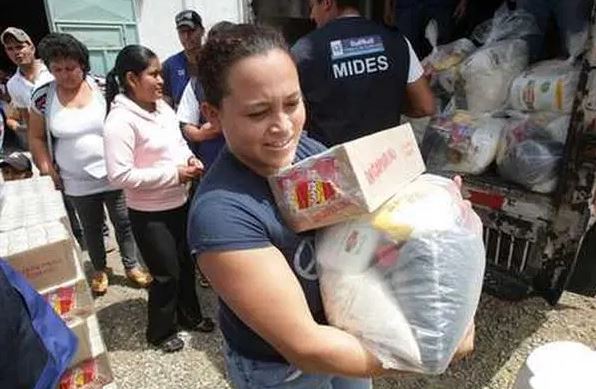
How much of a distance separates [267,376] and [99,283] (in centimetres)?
225

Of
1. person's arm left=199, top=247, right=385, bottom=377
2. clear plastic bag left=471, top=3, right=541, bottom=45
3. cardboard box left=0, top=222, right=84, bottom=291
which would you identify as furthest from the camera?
clear plastic bag left=471, top=3, right=541, bottom=45

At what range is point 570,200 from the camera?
1973 mm

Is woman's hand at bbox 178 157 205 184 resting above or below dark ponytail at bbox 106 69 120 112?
below

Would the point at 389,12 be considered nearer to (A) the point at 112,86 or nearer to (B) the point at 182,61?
(B) the point at 182,61

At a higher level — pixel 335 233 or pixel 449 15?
pixel 449 15

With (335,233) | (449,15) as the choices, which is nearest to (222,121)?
(335,233)

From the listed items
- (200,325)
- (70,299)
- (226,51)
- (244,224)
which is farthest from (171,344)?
(226,51)

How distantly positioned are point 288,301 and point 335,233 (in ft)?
0.56

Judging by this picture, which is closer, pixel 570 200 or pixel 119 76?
pixel 570 200

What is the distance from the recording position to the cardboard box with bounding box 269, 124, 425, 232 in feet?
2.70

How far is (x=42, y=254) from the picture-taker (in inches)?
66.6

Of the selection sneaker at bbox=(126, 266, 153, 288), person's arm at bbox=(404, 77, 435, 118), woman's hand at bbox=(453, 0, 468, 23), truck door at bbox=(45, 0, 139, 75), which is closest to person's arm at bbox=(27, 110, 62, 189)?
sneaker at bbox=(126, 266, 153, 288)

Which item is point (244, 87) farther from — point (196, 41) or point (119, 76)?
point (196, 41)

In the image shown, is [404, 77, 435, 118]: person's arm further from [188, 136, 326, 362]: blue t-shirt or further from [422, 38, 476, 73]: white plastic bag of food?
[188, 136, 326, 362]: blue t-shirt
